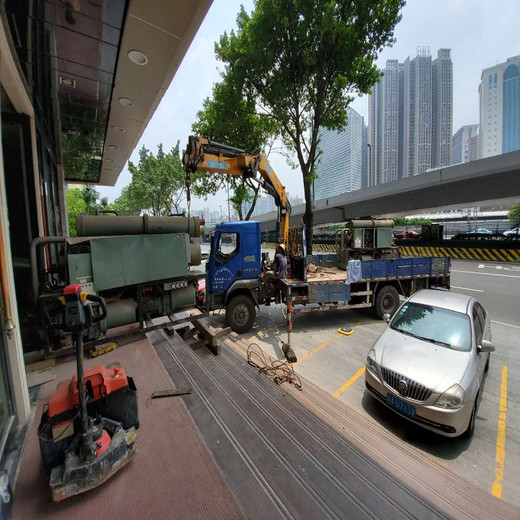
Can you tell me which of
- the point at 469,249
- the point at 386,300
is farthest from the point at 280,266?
the point at 469,249

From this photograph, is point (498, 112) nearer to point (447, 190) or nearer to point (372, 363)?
point (447, 190)

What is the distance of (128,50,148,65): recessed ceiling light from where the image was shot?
3480mm

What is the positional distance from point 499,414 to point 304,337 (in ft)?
12.5

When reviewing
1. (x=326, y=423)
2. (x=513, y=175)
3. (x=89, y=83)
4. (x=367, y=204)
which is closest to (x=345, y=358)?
(x=326, y=423)

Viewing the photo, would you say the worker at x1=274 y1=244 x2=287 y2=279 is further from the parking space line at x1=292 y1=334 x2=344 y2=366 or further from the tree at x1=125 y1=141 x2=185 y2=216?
the tree at x1=125 y1=141 x2=185 y2=216

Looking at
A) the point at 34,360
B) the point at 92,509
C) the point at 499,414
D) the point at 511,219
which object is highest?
the point at 511,219

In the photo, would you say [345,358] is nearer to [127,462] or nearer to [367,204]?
[127,462]

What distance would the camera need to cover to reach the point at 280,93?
11.5m

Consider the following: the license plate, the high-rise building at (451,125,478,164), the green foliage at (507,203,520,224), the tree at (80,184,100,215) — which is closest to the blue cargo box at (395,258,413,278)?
the license plate

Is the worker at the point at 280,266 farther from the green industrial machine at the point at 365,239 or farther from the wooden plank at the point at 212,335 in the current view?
the wooden plank at the point at 212,335

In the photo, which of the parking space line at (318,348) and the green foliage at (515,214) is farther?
the green foliage at (515,214)

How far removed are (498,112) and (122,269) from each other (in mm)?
130701

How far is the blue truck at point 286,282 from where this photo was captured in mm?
6727

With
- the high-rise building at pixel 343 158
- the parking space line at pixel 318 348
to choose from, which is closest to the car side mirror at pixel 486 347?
the parking space line at pixel 318 348
